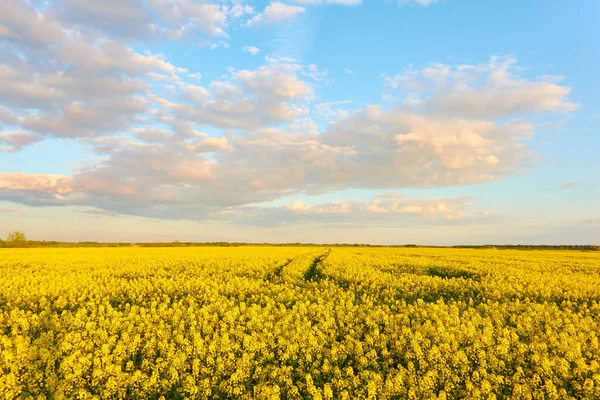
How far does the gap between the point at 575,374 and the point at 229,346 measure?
806cm

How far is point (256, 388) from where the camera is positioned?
269 inches

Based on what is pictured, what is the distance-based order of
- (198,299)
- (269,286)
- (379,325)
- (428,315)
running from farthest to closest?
(269,286)
(198,299)
(428,315)
(379,325)

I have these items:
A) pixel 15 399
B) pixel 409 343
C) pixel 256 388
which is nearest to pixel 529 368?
pixel 409 343

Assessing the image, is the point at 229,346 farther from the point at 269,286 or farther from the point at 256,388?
the point at 269,286

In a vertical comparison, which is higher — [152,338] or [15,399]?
[152,338]

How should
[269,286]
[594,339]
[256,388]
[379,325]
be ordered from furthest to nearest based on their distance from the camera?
[269,286], [379,325], [594,339], [256,388]

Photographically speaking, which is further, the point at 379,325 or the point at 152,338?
the point at 379,325

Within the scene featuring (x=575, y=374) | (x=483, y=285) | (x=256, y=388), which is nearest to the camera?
(x=256, y=388)

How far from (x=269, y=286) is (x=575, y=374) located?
1267cm

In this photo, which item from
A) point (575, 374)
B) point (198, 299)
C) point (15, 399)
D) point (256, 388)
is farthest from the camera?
point (198, 299)

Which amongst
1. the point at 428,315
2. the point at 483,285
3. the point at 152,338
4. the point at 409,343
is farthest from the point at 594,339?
the point at 152,338

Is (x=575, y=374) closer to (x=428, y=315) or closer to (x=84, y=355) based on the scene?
(x=428, y=315)

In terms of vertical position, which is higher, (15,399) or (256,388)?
(256,388)

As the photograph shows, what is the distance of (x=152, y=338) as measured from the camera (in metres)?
9.20
